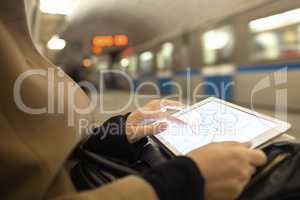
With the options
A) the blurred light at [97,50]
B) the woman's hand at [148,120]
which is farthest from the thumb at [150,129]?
the blurred light at [97,50]

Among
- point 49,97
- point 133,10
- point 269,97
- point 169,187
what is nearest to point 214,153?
point 169,187

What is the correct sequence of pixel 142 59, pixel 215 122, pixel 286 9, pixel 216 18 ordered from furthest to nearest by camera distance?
pixel 142 59
pixel 216 18
pixel 286 9
pixel 215 122

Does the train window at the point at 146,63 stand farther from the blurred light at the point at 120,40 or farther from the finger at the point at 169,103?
the finger at the point at 169,103

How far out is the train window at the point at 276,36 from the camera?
4.11 metres

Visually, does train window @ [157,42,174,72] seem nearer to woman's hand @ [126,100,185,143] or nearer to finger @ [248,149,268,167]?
woman's hand @ [126,100,185,143]

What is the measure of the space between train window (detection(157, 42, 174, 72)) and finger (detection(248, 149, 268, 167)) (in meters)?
7.45

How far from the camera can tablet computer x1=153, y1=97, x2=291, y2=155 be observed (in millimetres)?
702

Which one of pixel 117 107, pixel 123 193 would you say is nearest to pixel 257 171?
pixel 123 193

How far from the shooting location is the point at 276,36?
4473 mm

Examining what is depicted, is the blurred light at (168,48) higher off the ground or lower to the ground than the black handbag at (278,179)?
higher

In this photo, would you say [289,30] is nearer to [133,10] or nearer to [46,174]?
[46,174]

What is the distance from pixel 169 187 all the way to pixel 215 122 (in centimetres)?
35

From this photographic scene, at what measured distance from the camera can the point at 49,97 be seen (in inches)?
26.6

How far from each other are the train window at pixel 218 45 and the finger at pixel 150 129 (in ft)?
16.2
